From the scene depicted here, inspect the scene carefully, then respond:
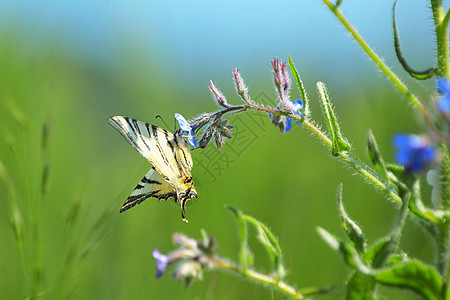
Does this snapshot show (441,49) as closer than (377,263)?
No

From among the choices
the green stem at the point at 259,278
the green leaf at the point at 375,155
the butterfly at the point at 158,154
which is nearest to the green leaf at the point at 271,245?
the green stem at the point at 259,278

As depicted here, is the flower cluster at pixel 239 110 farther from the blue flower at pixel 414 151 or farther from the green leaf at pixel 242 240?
the blue flower at pixel 414 151

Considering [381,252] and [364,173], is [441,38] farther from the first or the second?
[381,252]

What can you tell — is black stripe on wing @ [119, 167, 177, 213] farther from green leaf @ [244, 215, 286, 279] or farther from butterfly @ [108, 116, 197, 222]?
green leaf @ [244, 215, 286, 279]

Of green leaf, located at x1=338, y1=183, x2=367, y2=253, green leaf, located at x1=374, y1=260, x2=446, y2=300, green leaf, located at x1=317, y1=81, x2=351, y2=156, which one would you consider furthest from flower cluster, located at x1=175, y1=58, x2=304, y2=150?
green leaf, located at x1=374, y1=260, x2=446, y2=300

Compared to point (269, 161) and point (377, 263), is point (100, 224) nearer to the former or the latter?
point (377, 263)

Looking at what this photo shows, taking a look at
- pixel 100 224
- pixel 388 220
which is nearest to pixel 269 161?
pixel 388 220
